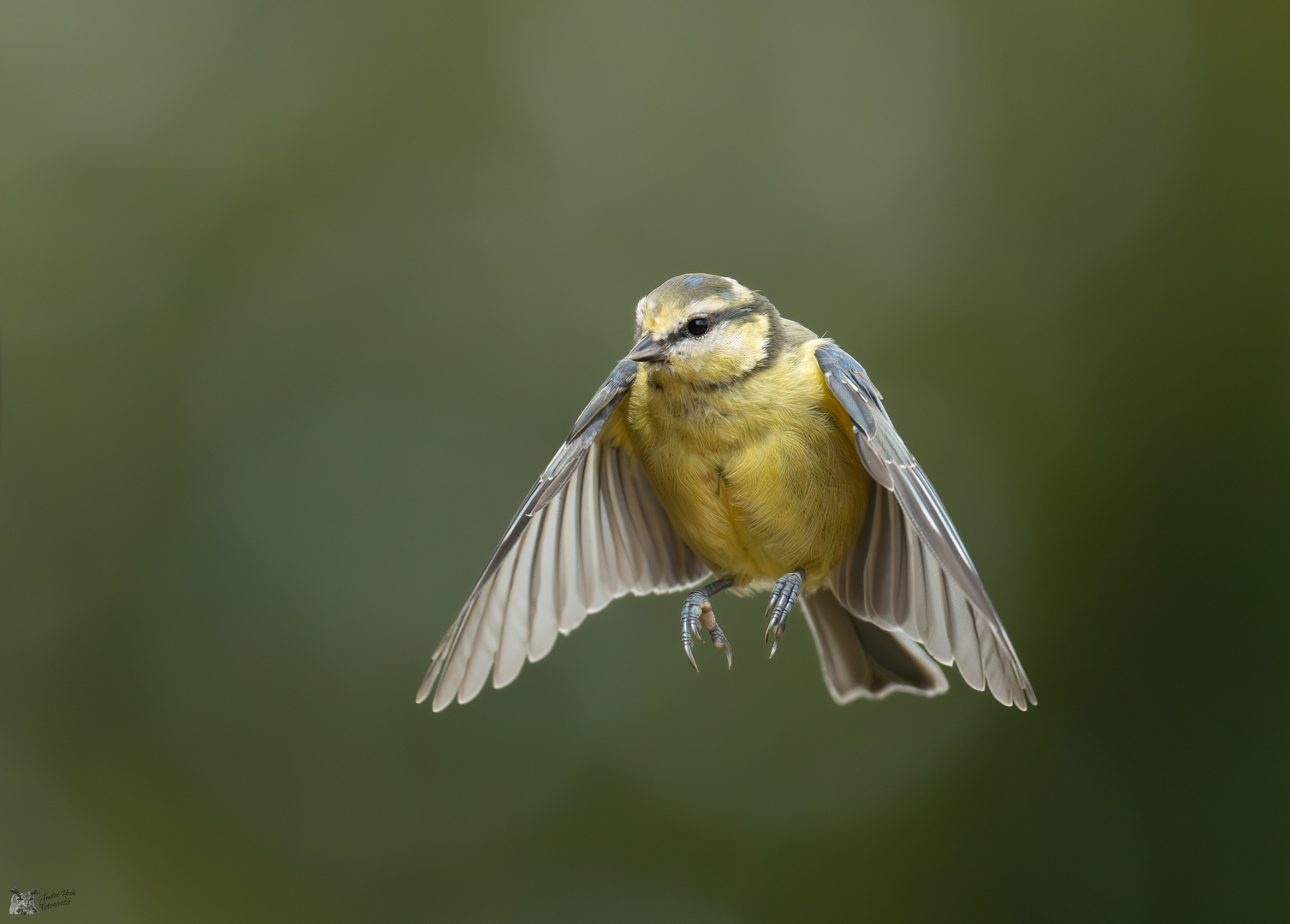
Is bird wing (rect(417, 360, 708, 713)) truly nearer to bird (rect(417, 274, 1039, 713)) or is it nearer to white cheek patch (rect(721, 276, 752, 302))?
bird (rect(417, 274, 1039, 713))

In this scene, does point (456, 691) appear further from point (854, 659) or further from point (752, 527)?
point (854, 659)

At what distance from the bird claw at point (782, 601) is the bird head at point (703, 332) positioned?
1.44 ft

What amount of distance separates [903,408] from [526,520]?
3.04 m

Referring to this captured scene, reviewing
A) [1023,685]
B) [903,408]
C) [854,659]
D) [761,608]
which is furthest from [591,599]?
[903,408]

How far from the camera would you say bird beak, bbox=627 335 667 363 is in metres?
2.00

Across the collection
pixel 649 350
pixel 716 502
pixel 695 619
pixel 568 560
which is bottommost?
pixel 695 619

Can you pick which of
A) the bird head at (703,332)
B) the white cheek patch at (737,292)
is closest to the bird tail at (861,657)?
the bird head at (703,332)

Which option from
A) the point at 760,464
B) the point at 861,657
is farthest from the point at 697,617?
the point at 861,657

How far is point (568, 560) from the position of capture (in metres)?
2.29

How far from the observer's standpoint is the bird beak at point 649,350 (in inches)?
78.8

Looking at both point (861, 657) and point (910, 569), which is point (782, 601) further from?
point (861, 657)

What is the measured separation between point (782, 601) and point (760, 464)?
0.29m

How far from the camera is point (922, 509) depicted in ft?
5.58

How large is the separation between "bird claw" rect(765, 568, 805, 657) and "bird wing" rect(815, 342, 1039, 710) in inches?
6.6
